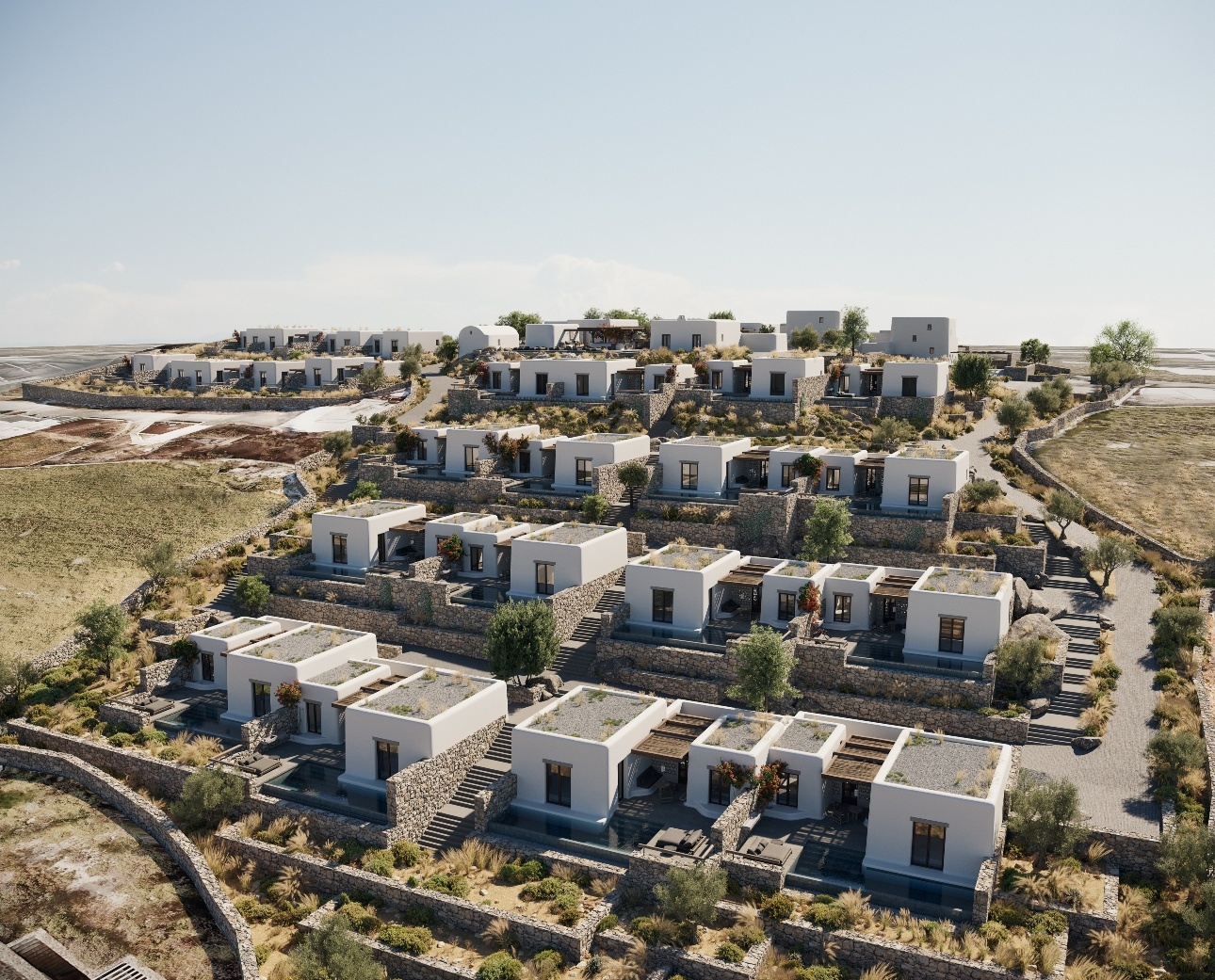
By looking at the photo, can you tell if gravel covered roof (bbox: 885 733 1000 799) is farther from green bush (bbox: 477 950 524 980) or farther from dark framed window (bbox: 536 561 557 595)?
dark framed window (bbox: 536 561 557 595)

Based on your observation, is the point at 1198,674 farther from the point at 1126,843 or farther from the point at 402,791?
the point at 402,791

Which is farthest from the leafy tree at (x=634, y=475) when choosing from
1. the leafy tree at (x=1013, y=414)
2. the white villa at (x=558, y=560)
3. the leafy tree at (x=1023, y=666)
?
the leafy tree at (x=1013, y=414)

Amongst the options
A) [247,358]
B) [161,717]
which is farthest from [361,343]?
[161,717]

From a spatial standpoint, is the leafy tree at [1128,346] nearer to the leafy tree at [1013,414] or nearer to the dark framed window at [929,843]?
the leafy tree at [1013,414]

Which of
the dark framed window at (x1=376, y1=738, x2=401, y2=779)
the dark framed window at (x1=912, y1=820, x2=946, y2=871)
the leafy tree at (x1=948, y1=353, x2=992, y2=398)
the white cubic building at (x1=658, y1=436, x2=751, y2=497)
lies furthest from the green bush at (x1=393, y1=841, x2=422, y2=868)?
the leafy tree at (x1=948, y1=353, x2=992, y2=398)

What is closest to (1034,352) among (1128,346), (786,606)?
(1128,346)

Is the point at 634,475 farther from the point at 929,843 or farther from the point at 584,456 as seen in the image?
the point at 929,843

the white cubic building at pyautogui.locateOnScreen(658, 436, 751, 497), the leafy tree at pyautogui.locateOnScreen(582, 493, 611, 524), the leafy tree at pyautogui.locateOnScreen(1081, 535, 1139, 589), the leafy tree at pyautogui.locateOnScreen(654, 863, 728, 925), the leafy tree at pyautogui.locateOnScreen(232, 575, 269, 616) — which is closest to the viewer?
the leafy tree at pyautogui.locateOnScreen(654, 863, 728, 925)

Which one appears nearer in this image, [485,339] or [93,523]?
[93,523]
